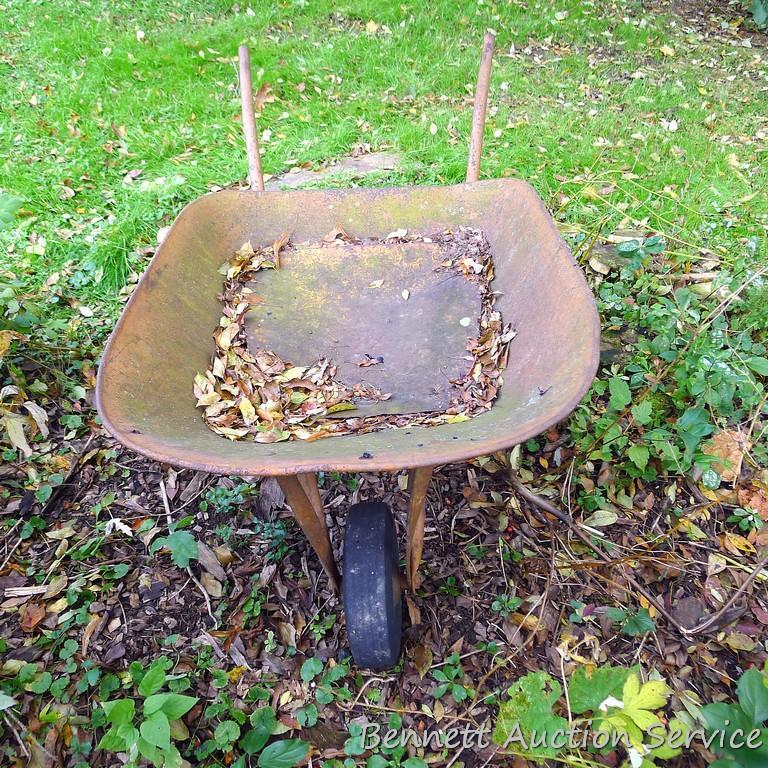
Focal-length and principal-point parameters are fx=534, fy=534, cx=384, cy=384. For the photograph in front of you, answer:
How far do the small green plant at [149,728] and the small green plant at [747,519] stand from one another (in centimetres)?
216

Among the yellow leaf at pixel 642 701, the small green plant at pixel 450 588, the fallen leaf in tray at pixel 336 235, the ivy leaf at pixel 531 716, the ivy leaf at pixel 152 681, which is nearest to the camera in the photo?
the yellow leaf at pixel 642 701

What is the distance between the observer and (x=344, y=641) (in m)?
2.01

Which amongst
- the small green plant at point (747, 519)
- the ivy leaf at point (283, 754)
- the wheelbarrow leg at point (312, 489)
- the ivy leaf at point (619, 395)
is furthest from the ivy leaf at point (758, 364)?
the ivy leaf at point (283, 754)

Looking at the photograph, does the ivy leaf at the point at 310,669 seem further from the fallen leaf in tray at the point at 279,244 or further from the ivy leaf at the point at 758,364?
the ivy leaf at the point at 758,364

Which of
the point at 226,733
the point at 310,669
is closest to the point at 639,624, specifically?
the point at 310,669

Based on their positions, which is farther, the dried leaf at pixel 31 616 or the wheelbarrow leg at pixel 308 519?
the dried leaf at pixel 31 616

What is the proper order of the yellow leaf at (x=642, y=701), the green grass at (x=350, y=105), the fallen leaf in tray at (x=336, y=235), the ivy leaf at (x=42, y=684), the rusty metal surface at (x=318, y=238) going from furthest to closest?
the green grass at (x=350, y=105), the fallen leaf in tray at (x=336, y=235), the ivy leaf at (x=42, y=684), the yellow leaf at (x=642, y=701), the rusty metal surface at (x=318, y=238)

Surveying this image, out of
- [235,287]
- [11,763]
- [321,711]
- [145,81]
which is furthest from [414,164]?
[11,763]

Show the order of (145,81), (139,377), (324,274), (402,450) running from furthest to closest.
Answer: (145,81) → (324,274) → (139,377) → (402,450)

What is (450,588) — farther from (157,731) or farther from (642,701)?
(157,731)

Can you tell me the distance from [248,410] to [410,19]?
5.97 m

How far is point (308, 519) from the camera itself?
5.55 ft

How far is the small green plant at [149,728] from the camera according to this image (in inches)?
59.4

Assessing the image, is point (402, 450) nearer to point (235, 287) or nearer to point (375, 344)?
point (375, 344)
